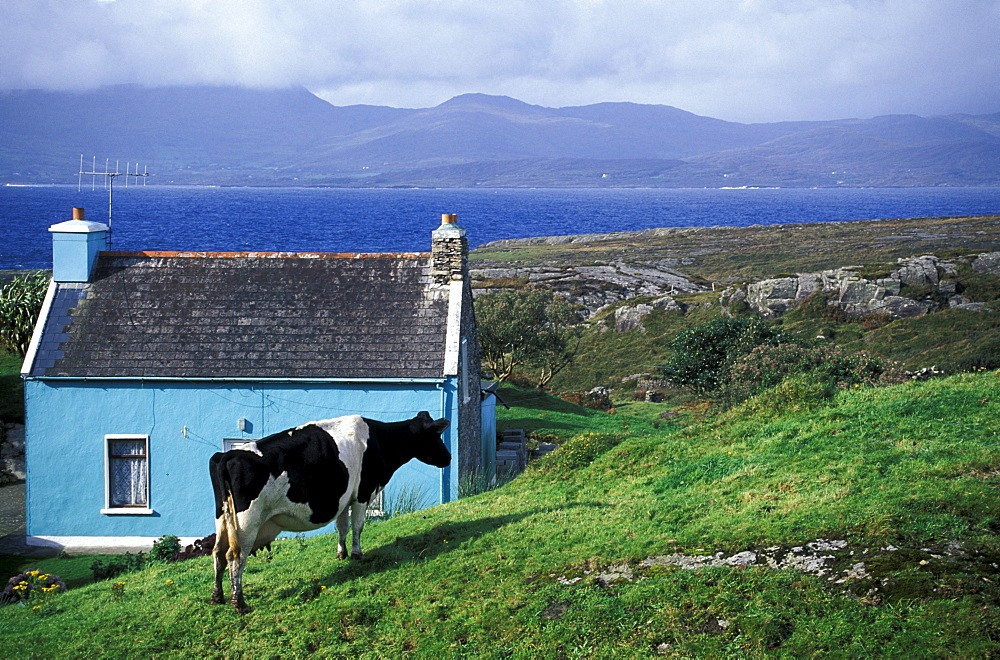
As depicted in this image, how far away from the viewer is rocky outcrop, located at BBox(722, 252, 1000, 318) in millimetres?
59531

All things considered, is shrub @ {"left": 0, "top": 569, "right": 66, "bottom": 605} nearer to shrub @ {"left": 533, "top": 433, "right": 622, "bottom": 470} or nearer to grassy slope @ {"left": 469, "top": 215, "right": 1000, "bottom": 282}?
shrub @ {"left": 533, "top": 433, "right": 622, "bottom": 470}

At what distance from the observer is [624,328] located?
6612 cm

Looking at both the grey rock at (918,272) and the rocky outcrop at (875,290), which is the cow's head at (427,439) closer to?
the rocky outcrop at (875,290)

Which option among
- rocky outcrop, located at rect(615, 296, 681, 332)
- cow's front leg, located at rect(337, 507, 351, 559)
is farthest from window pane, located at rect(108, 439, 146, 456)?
rocky outcrop, located at rect(615, 296, 681, 332)

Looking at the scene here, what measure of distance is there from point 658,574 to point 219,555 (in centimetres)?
586

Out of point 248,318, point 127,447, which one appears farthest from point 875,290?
point 127,447

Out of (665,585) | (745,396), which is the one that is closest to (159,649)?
(665,585)

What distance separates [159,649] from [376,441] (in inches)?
164

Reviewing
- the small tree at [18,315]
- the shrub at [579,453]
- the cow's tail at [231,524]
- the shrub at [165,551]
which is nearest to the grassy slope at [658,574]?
the cow's tail at [231,524]

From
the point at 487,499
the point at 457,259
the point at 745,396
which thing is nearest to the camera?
the point at 487,499

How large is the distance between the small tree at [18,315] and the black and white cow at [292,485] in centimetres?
2406

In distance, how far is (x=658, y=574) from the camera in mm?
10828

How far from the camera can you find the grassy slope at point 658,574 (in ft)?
30.2

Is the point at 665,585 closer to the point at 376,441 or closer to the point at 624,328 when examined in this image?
the point at 376,441
